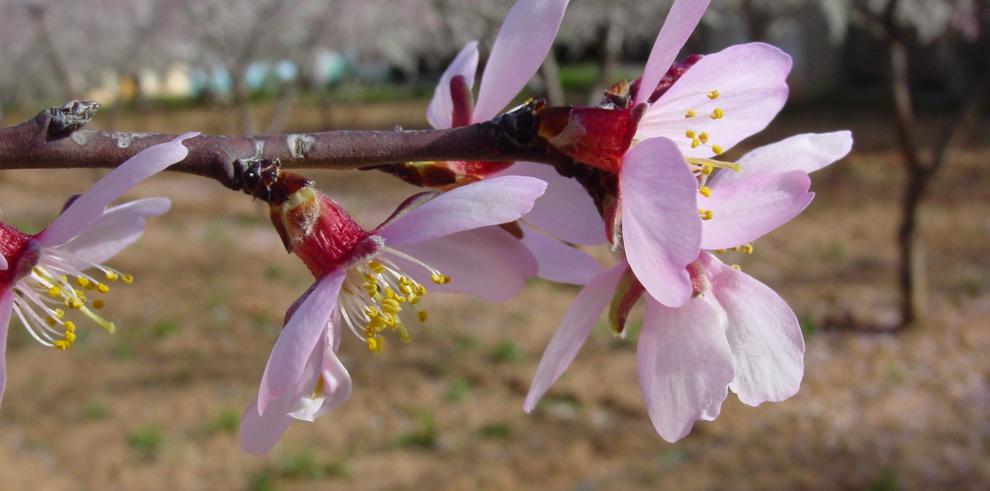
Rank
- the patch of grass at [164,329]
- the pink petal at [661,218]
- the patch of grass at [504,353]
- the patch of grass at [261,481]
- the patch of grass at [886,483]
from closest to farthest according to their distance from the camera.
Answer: the pink petal at [661,218] < the patch of grass at [886,483] < the patch of grass at [261,481] < the patch of grass at [504,353] < the patch of grass at [164,329]

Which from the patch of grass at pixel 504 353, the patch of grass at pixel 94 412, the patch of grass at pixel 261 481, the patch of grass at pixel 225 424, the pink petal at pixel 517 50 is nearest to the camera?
the pink petal at pixel 517 50

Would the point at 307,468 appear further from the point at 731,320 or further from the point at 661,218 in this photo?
the point at 661,218

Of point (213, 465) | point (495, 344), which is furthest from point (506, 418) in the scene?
point (213, 465)

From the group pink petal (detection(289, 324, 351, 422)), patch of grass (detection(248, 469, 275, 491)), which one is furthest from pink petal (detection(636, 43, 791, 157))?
patch of grass (detection(248, 469, 275, 491))

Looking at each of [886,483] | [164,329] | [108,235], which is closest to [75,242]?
[108,235]

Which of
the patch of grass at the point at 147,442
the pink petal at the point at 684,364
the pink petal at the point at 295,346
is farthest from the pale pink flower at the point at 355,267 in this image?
the patch of grass at the point at 147,442

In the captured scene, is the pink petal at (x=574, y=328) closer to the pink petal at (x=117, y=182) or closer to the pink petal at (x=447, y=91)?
the pink petal at (x=447, y=91)

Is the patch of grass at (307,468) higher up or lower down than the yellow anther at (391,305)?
lower down

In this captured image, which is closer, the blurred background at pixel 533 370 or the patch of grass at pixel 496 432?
the blurred background at pixel 533 370
